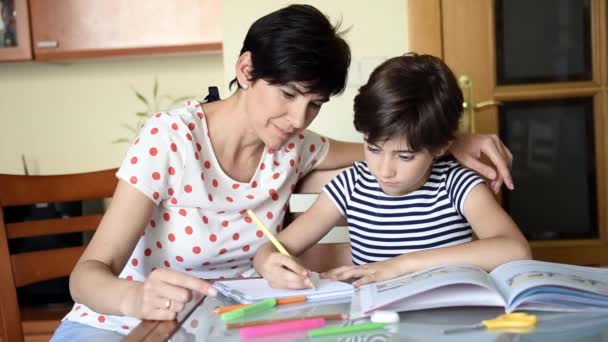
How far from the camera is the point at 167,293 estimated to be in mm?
944

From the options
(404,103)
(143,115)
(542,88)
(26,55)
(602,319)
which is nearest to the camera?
(602,319)

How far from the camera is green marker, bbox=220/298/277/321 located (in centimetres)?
93

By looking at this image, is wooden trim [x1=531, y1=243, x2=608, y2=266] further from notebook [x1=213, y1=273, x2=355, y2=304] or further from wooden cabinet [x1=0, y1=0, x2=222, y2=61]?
notebook [x1=213, y1=273, x2=355, y2=304]

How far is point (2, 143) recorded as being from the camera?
3.24 metres

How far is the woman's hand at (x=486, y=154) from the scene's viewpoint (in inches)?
56.2

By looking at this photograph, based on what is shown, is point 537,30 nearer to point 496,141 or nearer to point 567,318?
point 496,141

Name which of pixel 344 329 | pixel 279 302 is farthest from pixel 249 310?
pixel 344 329

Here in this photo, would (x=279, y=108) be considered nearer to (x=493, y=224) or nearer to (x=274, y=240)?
(x=274, y=240)

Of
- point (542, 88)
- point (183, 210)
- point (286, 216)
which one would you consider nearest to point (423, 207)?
point (286, 216)

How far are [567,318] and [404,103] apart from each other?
55 centimetres

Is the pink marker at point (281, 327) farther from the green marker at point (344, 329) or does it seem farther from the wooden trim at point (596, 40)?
the wooden trim at point (596, 40)

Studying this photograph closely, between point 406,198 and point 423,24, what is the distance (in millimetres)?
1205

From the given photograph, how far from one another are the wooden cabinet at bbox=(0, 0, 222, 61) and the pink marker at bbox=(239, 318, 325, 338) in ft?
6.54

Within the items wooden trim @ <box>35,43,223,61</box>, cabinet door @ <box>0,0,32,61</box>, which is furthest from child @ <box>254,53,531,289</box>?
cabinet door @ <box>0,0,32,61</box>
